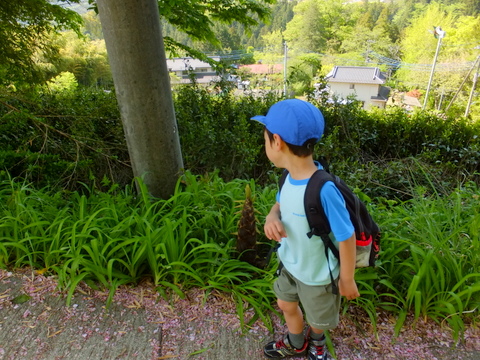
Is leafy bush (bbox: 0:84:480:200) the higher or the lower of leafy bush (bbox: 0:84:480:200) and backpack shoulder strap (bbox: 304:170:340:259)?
the lower

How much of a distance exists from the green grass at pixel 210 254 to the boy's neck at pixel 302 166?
917mm

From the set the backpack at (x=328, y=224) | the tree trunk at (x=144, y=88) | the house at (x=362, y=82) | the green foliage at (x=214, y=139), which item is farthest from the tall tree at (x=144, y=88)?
the house at (x=362, y=82)

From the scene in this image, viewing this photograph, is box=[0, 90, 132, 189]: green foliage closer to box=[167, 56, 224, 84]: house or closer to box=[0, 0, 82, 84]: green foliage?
box=[0, 0, 82, 84]: green foliage

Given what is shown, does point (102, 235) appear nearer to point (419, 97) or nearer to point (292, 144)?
point (292, 144)

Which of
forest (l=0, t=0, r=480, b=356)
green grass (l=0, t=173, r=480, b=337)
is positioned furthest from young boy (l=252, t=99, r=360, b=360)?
green grass (l=0, t=173, r=480, b=337)

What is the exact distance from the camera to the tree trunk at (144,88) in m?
2.22

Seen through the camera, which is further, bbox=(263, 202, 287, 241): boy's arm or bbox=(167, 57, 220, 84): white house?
bbox=(167, 57, 220, 84): white house

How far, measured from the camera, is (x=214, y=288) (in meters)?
2.10

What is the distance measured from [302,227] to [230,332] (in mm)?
898

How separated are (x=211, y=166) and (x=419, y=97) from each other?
1827 inches

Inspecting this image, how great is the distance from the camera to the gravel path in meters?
1.73

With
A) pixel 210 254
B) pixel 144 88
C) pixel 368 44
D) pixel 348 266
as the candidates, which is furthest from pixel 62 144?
pixel 368 44

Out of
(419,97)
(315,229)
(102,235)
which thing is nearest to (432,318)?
(315,229)

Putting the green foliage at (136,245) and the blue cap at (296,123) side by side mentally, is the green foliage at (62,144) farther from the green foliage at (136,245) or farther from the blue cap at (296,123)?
the blue cap at (296,123)
